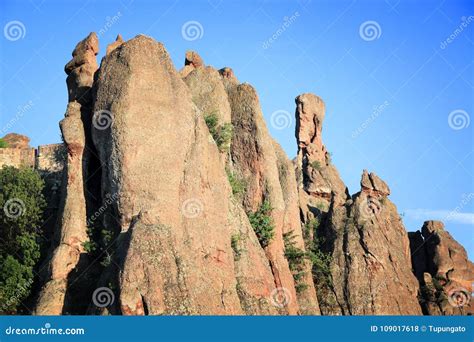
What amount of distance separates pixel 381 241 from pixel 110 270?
28.2 metres

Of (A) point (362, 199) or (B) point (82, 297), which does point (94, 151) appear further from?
(A) point (362, 199)

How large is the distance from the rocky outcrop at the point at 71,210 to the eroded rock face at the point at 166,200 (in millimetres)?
2087

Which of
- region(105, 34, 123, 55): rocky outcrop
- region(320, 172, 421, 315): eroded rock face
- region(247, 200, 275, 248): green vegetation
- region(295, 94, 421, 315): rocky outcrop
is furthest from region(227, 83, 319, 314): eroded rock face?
region(105, 34, 123, 55): rocky outcrop

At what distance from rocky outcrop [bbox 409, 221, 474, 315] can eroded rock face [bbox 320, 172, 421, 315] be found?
2.32 metres

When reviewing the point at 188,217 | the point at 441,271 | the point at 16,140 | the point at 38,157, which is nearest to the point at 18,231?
the point at 38,157

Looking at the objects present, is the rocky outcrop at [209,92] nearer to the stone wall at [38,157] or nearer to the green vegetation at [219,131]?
the green vegetation at [219,131]

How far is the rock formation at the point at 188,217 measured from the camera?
153ft

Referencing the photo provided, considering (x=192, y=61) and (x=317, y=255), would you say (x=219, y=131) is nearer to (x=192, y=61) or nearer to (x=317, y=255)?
(x=192, y=61)

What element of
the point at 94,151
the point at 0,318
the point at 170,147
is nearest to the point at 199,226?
the point at 170,147

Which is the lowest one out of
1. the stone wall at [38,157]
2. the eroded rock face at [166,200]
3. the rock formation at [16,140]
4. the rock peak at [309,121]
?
the eroded rock face at [166,200]

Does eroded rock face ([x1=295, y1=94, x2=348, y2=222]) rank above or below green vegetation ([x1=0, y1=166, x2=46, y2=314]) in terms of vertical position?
above

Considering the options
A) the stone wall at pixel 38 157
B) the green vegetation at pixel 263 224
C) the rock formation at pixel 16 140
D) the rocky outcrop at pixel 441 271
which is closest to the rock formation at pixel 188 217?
the green vegetation at pixel 263 224

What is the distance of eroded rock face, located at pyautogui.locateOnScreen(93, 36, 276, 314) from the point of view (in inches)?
1779

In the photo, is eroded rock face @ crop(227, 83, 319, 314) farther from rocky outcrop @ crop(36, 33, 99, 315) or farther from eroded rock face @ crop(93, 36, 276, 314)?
rocky outcrop @ crop(36, 33, 99, 315)
